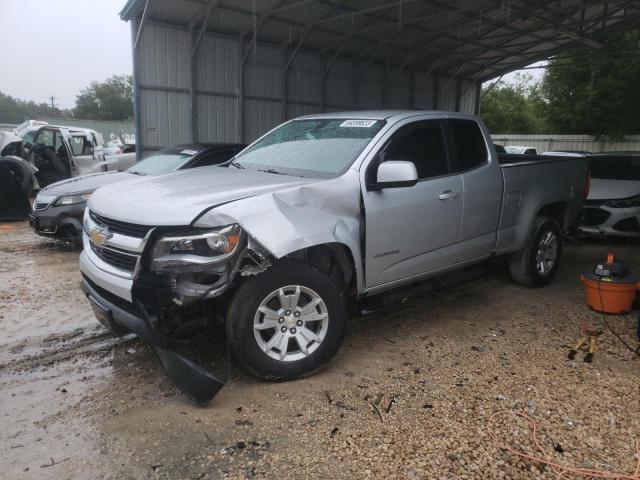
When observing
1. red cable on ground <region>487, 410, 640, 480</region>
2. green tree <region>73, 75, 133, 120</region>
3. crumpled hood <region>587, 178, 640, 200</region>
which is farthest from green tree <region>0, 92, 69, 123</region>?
red cable on ground <region>487, 410, 640, 480</region>

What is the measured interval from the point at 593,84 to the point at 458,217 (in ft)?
91.1

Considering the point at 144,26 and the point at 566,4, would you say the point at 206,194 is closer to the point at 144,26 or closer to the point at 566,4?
the point at 144,26

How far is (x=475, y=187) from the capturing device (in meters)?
4.61

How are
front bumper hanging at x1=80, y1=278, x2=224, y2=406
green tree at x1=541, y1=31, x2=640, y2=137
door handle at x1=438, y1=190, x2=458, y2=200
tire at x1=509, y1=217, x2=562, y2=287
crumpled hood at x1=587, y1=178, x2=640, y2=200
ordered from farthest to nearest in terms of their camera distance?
green tree at x1=541, y1=31, x2=640, y2=137, crumpled hood at x1=587, y1=178, x2=640, y2=200, tire at x1=509, y1=217, x2=562, y2=287, door handle at x1=438, y1=190, x2=458, y2=200, front bumper hanging at x1=80, y1=278, x2=224, y2=406

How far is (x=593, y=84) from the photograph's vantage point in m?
27.1

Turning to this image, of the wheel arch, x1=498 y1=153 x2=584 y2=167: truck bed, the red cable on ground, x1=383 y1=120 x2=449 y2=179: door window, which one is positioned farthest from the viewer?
x1=498 y1=153 x2=584 y2=167: truck bed

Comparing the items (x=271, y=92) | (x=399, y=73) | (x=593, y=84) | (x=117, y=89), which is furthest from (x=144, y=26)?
(x=117, y=89)

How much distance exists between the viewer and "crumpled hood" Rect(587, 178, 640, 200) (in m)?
7.91

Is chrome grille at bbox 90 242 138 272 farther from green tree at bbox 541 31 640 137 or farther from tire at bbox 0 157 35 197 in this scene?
green tree at bbox 541 31 640 137

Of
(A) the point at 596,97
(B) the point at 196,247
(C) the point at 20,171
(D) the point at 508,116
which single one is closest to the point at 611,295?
(B) the point at 196,247

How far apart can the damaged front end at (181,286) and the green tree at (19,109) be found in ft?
224

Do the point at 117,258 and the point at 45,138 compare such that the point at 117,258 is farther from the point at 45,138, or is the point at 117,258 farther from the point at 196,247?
the point at 45,138

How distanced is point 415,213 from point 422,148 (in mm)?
657

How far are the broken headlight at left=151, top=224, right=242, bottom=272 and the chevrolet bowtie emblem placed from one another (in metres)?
0.53
